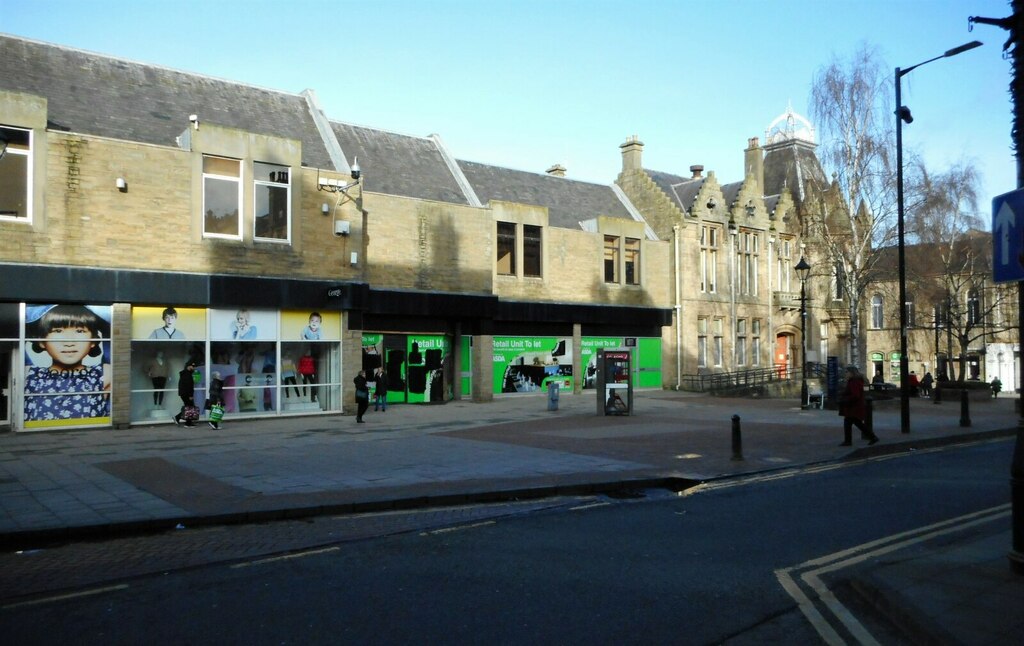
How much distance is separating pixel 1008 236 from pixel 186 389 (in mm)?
18998

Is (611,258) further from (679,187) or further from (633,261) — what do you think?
(679,187)

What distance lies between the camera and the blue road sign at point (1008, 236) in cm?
613

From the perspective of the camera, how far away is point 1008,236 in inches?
247

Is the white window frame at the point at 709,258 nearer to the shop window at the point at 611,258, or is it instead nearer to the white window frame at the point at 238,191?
the shop window at the point at 611,258

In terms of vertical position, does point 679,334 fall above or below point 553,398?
above

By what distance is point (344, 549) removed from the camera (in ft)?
26.2

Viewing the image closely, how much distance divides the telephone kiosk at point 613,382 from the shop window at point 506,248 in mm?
8162

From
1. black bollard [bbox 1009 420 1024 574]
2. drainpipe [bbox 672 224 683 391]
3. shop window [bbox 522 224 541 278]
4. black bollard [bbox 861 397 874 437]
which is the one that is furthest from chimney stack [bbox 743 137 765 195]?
black bollard [bbox 1009 420 1024 574]

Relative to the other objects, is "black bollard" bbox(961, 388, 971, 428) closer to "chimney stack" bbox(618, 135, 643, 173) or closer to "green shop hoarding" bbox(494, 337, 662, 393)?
"green shop hoarding" bbox(494, 337, 662, 393)

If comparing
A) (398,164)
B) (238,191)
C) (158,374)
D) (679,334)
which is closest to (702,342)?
(679,334)

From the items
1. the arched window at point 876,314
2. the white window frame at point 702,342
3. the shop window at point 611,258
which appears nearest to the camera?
the shop window at point 611,258

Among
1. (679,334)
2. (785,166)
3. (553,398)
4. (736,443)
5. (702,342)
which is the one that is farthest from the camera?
(785,166)

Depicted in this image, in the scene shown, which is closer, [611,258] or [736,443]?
[736,443]

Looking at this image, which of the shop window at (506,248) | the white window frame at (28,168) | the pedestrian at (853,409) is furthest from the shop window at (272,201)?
the pedestrian at (853,409)
